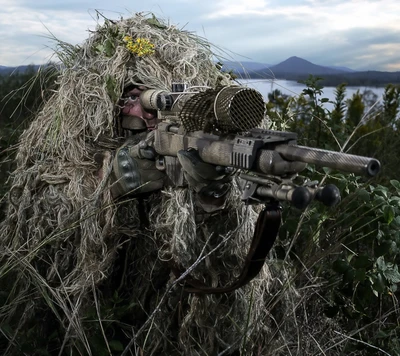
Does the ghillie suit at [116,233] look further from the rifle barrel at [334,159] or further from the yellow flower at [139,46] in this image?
the rifle barrel at [334,159]

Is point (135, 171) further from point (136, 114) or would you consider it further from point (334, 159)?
point (334, 159)

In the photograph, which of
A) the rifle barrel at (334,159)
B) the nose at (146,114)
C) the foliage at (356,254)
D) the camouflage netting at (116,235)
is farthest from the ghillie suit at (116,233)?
the rifle barrel at (334,159)

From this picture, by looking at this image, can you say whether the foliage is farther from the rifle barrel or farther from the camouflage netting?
the rifle barrel

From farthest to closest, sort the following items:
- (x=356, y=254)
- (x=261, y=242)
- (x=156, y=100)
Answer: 1. (x=356, y=254)
2. (x=156, y=100)
3. (x=261, y=242)

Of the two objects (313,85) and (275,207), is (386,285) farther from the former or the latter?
(313,85)

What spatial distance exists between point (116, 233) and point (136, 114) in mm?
488

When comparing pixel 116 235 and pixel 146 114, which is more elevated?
pixel 146 114

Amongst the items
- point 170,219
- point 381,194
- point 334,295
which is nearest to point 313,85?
point 381,194

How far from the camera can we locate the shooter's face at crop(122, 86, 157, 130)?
7.84 feet

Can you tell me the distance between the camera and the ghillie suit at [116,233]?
2359mm

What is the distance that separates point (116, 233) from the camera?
8.00 feet

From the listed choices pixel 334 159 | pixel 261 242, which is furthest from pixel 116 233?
pixel 334 159

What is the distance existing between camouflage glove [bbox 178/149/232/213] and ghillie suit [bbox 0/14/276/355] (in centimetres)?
16

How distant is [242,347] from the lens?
2.35m
